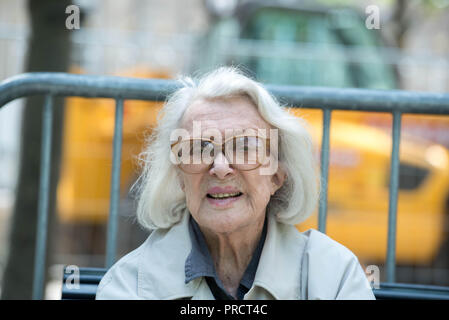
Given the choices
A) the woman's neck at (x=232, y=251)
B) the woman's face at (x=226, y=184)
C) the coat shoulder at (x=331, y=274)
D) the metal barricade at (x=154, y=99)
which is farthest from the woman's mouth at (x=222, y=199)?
the metal barricade at (x=154, y=99)

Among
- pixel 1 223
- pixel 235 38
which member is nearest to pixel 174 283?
pixel 235 38

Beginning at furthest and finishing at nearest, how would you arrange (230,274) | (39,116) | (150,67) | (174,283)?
(150,67), (39,116), (230,274), (174,283)

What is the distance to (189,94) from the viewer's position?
239cm

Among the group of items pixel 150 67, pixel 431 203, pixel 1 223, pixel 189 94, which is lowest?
pixel 1 223

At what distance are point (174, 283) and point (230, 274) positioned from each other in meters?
0.26

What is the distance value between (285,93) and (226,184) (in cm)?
61

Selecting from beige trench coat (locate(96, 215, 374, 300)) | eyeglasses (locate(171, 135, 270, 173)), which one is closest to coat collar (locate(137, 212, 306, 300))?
beige trench coat (locate(96, 215, 374, 300))

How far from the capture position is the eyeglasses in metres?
2.19

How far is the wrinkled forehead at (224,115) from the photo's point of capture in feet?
7.29

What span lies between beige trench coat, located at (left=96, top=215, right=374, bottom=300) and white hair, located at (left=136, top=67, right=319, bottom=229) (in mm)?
146

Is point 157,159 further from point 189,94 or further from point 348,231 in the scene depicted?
point 348,231

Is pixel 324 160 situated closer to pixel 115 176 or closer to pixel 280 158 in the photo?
pixel 280 158

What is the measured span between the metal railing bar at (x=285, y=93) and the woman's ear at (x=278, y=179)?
37cm

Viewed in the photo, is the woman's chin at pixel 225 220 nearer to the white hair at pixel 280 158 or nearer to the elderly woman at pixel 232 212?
the elderly woman at pixel 232 212
